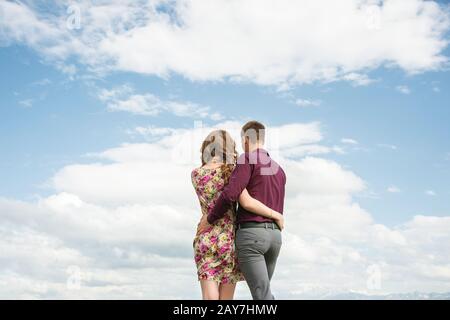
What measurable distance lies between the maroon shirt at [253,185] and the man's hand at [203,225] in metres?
0.15

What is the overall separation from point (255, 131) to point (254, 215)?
0.89 metres

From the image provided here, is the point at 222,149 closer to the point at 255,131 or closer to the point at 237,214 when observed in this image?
the point at 255,131

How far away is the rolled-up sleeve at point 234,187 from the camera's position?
19.3ft

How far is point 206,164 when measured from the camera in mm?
6398

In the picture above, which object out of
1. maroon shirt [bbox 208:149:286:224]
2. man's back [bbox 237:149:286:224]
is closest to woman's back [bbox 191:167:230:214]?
maroon shirt [bbox 208:149:286:224]

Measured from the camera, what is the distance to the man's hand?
20.7ft

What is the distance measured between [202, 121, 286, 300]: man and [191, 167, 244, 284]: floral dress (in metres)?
0.20

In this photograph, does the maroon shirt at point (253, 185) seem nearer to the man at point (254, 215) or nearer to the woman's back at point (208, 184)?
the man at point (254, 215)

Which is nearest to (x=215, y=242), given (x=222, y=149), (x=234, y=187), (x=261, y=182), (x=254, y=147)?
(x=234, y=187)

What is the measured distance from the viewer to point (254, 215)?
593cm

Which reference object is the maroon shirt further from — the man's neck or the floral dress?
the floral dress
